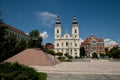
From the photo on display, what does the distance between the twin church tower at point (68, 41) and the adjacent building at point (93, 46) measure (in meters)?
10.0

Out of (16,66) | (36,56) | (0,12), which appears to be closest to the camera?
(16,66)

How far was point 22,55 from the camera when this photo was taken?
33.2 m

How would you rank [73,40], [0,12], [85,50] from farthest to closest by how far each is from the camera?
[85,50]
[73,40]
[0,12]

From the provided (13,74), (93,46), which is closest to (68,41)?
(93,46)

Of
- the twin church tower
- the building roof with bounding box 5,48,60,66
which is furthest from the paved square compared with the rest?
the twin church tower

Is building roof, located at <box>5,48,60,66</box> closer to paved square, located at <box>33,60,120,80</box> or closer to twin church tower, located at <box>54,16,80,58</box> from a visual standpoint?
paved square, located at <box>33,60,120,80</box>

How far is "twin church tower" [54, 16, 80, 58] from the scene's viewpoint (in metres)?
101

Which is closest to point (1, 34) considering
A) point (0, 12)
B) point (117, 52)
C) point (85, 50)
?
point (0, 12)

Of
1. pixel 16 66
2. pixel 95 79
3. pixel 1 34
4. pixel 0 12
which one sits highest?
pixel 0 12

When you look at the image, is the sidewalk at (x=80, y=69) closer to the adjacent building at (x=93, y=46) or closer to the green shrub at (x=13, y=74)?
the green shrub at (x=13, y=74)

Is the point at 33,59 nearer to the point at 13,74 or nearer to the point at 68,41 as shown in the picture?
the point at 13,74

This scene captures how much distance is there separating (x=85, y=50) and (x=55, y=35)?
71.4 feet

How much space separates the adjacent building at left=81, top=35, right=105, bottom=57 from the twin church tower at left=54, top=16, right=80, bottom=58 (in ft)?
32.9

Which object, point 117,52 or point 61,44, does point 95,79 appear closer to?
point 117,52
